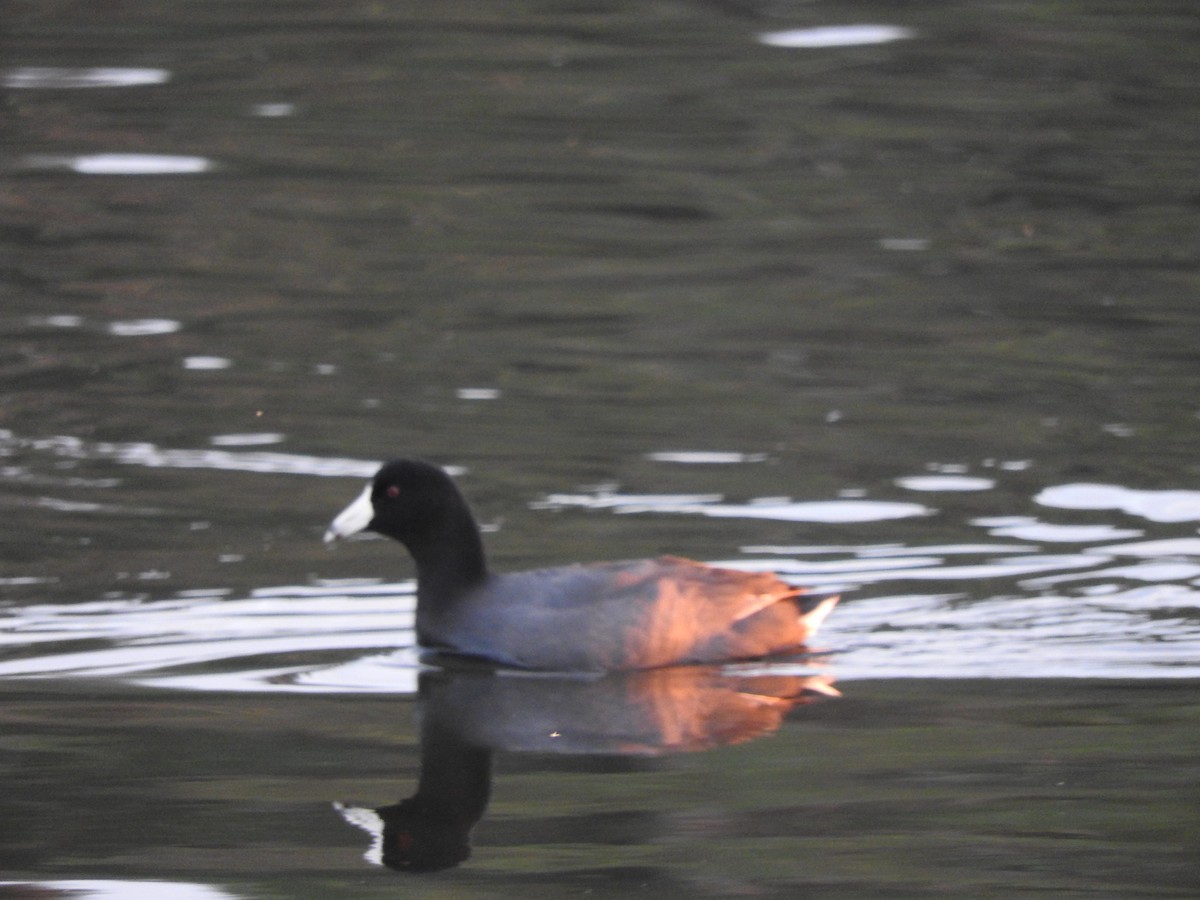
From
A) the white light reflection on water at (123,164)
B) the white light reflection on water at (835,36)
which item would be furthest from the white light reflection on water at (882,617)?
the white light reflection on water at (835,36)

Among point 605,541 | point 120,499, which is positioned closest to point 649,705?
point 605,541

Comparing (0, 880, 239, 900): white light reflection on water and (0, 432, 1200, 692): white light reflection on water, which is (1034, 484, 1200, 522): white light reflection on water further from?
(0, 880, 239, 900): white light reflection on water

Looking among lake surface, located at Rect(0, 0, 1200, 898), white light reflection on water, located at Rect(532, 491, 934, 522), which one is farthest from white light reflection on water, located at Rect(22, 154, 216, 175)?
white light reflection on water, located at Rect(532, 491, 934, 522)

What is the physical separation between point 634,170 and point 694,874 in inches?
529

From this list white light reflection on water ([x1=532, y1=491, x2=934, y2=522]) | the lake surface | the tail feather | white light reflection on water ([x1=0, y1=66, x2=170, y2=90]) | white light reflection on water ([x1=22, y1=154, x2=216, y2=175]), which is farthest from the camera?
white light reflection on water ([x1=0, y1=66, x2=170, y2=90])

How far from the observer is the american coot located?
850 centimetres

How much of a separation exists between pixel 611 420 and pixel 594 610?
4115 millimetres

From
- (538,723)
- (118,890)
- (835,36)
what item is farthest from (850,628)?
(835,36)

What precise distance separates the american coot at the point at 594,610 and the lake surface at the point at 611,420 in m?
0.21

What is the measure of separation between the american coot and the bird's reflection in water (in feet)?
0.27

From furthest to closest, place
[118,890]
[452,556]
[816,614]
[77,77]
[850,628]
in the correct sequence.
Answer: [77,77] → [850,628] → [452,556] → [816,614] → [118,890]

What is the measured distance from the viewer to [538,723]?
25.8 ft

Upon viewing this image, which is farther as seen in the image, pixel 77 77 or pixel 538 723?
pixel 77 77

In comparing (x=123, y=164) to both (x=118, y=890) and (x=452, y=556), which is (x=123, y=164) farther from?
(x=118, y=890)
